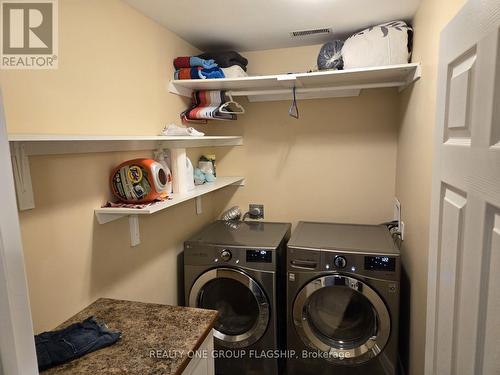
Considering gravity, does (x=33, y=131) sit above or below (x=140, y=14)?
below

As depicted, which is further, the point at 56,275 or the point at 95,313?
the point at 95,313

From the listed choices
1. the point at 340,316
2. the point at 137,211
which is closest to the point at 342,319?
the point at 340,316

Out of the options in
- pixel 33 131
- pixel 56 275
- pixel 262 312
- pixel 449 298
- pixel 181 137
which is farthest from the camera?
pixel 262 312

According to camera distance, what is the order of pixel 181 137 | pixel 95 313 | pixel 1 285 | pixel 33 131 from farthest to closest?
1. pixel 181 137
2. pixel 95 313
3. pixel 33 131
4. pixel 1 285

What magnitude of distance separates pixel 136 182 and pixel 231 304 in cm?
118

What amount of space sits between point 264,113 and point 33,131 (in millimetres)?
1871

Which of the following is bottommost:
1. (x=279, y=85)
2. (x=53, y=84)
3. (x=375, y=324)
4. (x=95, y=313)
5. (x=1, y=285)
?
(x=375, y=324)

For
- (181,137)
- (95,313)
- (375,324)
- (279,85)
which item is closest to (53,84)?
(181,137)

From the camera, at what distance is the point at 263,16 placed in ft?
6.23

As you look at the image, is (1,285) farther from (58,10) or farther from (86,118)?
(58,10)

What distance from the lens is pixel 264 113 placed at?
9.00 ft

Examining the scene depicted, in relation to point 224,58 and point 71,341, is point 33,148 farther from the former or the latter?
point 224,58

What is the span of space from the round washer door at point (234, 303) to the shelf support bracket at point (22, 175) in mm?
1250

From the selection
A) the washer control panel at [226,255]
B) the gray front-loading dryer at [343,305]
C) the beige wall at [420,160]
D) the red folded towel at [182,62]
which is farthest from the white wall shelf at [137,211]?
the beige wall at [420,160]
